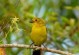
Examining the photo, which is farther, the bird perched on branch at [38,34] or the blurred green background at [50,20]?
the blurred green background at [50,20]

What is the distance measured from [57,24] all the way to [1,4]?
913 millimetres

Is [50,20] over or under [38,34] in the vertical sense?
over

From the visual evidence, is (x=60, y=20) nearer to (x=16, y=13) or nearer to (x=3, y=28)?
(x=16, y=13)

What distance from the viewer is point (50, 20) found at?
5977mm

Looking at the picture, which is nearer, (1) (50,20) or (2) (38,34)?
(2) (38,34)

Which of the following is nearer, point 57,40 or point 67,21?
point 57,40

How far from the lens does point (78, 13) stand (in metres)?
6.54

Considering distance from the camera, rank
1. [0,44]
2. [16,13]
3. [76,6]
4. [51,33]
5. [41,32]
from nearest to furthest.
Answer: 1. [0,44]
2. [41,32]
3. [16,13]
4. [51,33]
5. [76,6]

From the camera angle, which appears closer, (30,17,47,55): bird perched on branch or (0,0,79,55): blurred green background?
(30,17,47,55): bird perched on branch

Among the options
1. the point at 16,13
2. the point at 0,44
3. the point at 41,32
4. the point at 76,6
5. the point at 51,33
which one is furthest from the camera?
the point at 76,6

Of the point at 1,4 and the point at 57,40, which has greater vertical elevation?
the point at 1,4

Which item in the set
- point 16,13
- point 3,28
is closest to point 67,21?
point 16,13

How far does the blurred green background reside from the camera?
5270mm

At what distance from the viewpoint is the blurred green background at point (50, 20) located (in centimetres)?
527
